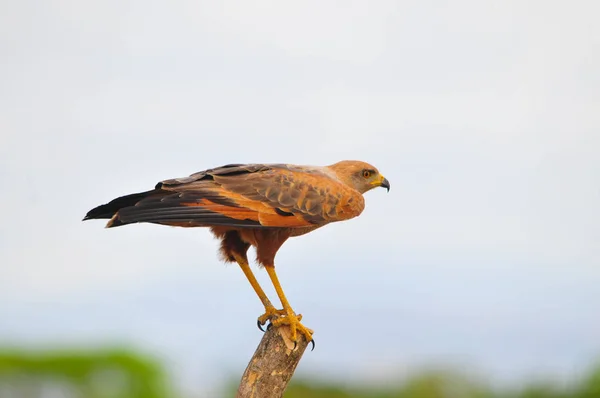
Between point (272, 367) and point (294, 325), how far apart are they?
1.62 ft

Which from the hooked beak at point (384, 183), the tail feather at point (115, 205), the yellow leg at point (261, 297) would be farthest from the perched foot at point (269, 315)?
the hooked beak at point (384, 183)

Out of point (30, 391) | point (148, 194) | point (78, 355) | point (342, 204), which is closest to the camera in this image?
point (148, 194)

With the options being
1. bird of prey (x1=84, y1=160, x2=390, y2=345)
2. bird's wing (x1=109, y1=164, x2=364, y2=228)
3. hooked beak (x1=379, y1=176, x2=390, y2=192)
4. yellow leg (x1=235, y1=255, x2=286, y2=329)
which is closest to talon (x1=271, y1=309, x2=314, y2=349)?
bird of prey (x1=84, y1=160, x2=390, y2=345)

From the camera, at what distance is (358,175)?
9.35m

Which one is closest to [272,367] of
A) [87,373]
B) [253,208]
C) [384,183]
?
[253,208]

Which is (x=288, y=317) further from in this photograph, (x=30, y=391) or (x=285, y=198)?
(x=30, y=391)

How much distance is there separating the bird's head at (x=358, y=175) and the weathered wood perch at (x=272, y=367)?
2.10 meters

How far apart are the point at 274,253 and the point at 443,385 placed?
1029cm

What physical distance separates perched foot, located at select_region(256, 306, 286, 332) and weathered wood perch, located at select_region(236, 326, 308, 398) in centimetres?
22

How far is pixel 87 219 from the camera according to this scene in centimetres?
817

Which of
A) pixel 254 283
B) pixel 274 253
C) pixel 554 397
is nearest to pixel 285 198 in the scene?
pixel 274 253

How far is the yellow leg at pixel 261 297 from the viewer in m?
8.40

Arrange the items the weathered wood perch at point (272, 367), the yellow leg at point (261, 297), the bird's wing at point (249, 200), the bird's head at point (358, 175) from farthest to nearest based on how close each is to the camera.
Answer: the bird's head at point (358, 175)
the yellow leg at point (261, 297)
the weathered wood perch at point (272, 367)
the bird's wing at point (249, 200)

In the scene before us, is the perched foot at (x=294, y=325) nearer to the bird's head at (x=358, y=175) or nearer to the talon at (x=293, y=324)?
the talon at (x=293, y=324)
